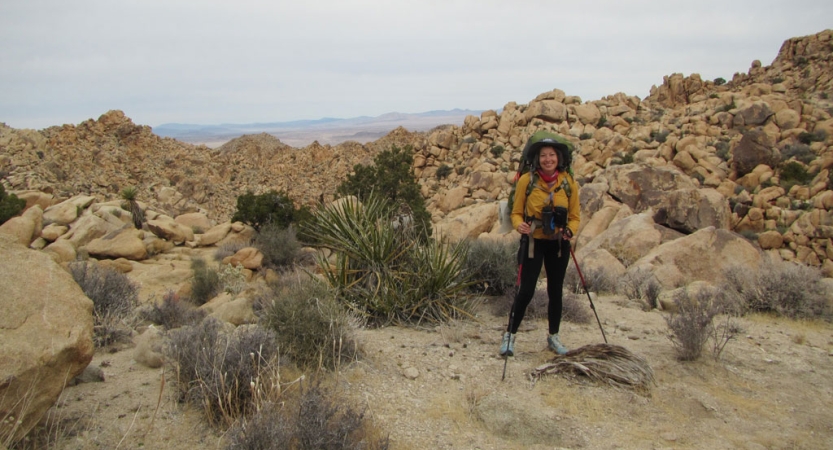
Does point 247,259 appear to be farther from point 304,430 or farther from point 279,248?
point 304,430

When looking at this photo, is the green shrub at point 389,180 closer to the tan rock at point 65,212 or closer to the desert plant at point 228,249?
the desert plant at point 228,249

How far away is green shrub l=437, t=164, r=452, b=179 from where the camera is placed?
2756 centimetres

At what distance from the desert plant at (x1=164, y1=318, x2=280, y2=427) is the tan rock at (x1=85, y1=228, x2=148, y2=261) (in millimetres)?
11807

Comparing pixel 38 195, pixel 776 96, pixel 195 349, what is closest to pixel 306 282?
pixel 195 349

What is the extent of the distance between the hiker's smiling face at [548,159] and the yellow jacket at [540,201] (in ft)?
0.38

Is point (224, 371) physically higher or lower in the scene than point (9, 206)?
higher

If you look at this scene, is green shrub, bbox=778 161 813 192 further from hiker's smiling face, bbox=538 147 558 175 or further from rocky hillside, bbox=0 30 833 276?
hiker's smiling face, bbox=538 147 558 175

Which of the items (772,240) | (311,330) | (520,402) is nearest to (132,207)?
(311,330)

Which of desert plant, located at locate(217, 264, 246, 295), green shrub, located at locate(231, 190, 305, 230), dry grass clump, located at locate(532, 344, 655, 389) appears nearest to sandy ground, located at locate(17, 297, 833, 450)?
dry grass clump, located at locate(532, 344, 655, 389)

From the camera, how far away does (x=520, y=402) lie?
412 centimetres

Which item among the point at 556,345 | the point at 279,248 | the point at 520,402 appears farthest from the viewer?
the point at 279,248

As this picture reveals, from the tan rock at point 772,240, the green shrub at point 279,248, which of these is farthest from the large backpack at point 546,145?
the tan rock at point 772,240

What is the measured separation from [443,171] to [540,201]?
23.1m

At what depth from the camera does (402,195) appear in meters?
14.4
